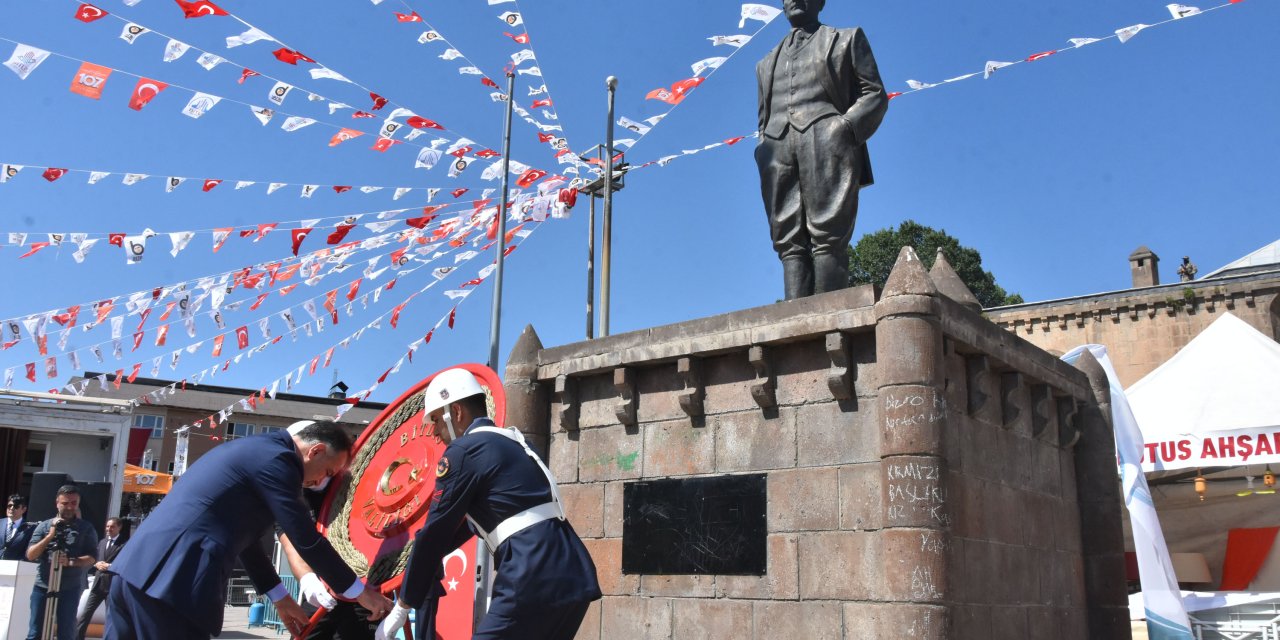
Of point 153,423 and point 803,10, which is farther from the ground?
point 153,423

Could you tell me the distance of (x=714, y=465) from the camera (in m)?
7.79

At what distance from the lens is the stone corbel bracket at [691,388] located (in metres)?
7.93

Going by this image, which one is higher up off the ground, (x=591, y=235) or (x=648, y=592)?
(x=591, y=235)

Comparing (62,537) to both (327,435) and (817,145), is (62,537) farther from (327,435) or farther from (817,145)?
(817,145)

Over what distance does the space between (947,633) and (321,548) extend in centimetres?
384

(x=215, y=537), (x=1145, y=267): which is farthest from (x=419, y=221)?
(x=1145, y=267)

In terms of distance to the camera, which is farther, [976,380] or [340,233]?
[340,233]

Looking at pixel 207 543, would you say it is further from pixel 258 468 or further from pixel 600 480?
pixel 600 480

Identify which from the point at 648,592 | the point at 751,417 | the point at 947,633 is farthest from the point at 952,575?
the point at 648,592

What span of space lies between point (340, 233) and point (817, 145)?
25.5 ft

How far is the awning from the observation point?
2270cm

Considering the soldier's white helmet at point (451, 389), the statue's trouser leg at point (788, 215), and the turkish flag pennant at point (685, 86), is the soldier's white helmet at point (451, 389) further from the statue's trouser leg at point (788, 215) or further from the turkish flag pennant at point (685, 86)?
the turkish flag pennant at point (685, 86)

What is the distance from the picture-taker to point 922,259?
49781 mm

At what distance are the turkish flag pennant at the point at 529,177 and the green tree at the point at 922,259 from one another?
116 ft
